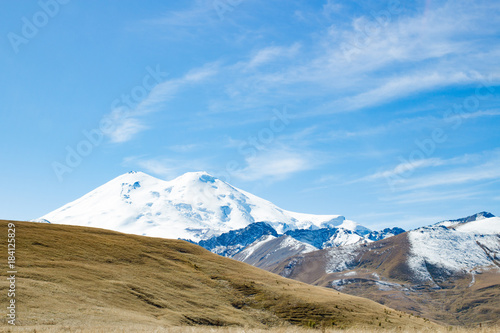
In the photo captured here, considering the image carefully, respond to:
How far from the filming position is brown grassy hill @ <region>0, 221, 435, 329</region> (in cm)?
4806

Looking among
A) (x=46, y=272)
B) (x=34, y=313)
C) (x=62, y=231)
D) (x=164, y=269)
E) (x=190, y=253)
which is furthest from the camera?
(x=190, y=253)

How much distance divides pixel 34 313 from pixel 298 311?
125 feet

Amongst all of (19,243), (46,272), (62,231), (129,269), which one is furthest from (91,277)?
(62,231)

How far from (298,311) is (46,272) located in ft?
119

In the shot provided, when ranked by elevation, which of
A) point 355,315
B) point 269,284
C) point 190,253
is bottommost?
point 355,315

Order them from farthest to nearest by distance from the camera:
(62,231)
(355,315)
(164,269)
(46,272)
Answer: (62,231), (164,269), (355,315), (46,272)

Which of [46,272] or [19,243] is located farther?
[19,243]

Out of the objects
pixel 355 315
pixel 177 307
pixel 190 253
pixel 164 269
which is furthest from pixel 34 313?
pixel 190 253

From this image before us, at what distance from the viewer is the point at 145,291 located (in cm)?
6203

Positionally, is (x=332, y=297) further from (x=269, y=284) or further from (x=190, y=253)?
(x=190, y=253)

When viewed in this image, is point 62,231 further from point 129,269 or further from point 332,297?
point 332,297

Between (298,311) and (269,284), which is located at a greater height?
(269,284)

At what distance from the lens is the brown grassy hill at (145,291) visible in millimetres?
48062

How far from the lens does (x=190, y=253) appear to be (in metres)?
96.0
